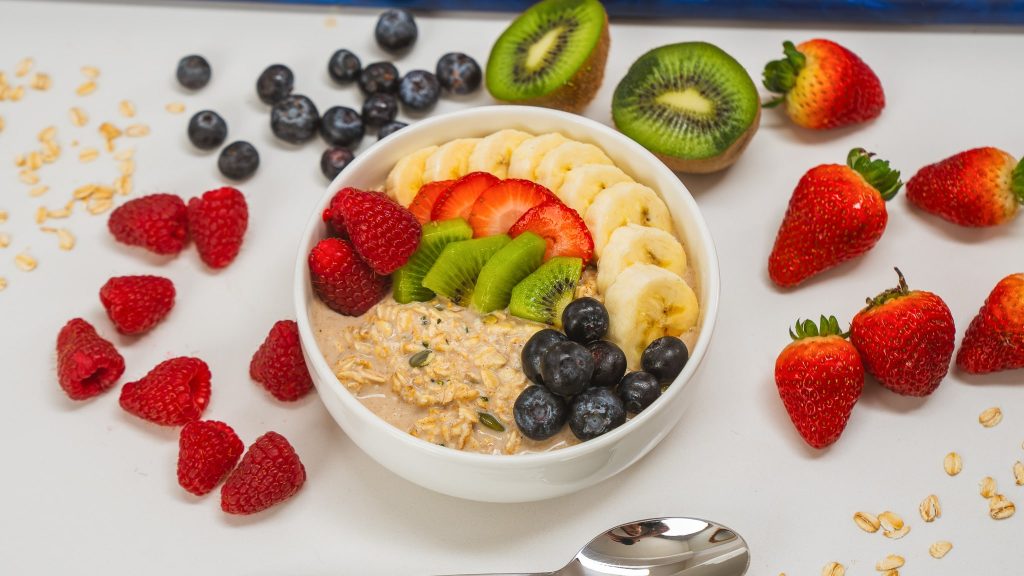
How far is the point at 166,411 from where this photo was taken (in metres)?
1.94

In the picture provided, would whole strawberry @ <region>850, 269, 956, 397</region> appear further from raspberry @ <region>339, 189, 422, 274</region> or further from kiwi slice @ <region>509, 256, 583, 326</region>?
raspberry @ <region>339, 189, 422, 274</region>

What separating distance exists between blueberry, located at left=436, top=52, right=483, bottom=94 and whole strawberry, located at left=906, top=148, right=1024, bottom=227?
1055 mm

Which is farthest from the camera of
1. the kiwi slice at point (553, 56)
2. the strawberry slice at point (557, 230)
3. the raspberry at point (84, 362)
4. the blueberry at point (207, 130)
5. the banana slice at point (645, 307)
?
the blueberry at point (207, 130)

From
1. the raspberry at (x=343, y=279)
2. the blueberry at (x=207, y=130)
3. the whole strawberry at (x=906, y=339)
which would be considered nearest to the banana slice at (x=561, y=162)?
the raspberry at (x=343, y=279)

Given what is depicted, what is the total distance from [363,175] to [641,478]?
0.79 meters

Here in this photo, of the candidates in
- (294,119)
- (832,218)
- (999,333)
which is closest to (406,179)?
(294,119)

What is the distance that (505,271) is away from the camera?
1811 millimetres

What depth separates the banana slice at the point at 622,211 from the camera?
6.21 ft

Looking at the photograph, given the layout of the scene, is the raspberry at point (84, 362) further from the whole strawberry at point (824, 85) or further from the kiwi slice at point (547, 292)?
the whole strawberry at point (824, 85)

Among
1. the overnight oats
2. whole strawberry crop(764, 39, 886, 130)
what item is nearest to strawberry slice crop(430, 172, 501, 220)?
the overnight oats

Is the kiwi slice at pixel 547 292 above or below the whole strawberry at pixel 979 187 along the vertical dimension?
below

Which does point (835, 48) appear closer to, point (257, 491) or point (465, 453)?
point (465, 453)

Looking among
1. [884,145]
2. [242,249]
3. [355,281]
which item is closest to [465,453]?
[355,281]

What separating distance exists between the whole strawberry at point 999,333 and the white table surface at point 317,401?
2.2 inches
